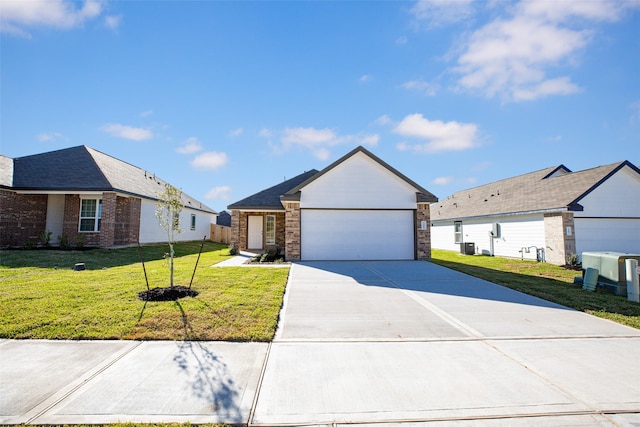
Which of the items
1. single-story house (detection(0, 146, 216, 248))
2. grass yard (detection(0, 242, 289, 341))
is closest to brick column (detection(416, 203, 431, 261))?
grass yard (detection(0, 242, 289, 341))

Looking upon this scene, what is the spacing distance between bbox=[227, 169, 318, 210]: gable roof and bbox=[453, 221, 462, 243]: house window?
1214 centimetres

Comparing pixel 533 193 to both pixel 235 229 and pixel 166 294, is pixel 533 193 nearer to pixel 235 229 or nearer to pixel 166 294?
pixel 235 229

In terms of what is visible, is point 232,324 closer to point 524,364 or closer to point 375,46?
point 524,364

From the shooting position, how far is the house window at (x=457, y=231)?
21906 mm

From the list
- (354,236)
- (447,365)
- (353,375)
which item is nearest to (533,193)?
(354,236)

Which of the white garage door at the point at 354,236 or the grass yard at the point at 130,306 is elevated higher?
the white garage door at the point at 354,236

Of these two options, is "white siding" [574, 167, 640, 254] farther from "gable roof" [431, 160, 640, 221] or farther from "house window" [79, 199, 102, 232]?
"house window" [79, 199, 102, 232]

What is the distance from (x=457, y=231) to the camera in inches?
877

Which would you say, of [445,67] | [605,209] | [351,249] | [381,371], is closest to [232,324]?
[381,371]

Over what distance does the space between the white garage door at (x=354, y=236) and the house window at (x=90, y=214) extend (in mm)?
11785

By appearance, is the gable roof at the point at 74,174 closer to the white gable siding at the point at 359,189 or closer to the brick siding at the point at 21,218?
the brick siding at the point at 21,218

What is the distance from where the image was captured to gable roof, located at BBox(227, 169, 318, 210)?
17.4 meters

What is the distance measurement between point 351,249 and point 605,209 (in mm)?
12709

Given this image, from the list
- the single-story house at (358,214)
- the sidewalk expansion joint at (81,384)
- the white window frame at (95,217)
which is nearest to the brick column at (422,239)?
the single-story house at (358,214)
